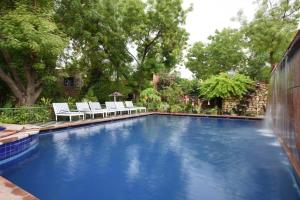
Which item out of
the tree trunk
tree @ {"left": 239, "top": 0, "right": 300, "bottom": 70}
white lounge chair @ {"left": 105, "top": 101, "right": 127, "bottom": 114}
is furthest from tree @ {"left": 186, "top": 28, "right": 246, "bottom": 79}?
the tree trunk

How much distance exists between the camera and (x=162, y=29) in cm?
2262

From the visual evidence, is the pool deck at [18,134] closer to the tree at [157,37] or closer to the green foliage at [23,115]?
the green foliage at [23,115]

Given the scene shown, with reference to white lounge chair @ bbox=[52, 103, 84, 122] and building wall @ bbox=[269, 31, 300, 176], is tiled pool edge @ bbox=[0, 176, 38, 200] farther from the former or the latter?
white lounge chair @ bbox=[52, 103, 84, 122]

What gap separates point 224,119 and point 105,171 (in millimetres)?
13888

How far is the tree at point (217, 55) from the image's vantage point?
32.4 meters

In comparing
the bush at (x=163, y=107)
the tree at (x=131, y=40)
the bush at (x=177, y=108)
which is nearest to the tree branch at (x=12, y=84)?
the tree at (x=131, y=40)

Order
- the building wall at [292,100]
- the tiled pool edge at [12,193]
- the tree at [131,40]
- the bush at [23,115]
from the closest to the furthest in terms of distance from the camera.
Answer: the tiled pool edge at [12,193], the building wall at [292,100], the bush at [23,115], the tree at [131,40]

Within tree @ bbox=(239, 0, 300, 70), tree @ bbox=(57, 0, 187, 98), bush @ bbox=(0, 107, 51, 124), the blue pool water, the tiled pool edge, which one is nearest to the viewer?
the tiled pool edge

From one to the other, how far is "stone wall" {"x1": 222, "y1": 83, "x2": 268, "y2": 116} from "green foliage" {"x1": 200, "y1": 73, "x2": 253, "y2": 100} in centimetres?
52

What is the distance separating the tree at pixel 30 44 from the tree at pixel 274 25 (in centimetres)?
1663

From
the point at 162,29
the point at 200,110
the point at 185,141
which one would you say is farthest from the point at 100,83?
the point at 185,141

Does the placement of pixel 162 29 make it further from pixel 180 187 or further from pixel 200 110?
pixel 180 187

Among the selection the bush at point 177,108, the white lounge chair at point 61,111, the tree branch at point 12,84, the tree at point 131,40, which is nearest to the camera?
the white lounge chair at point 61,111

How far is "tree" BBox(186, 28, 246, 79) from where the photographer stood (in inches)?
1277
